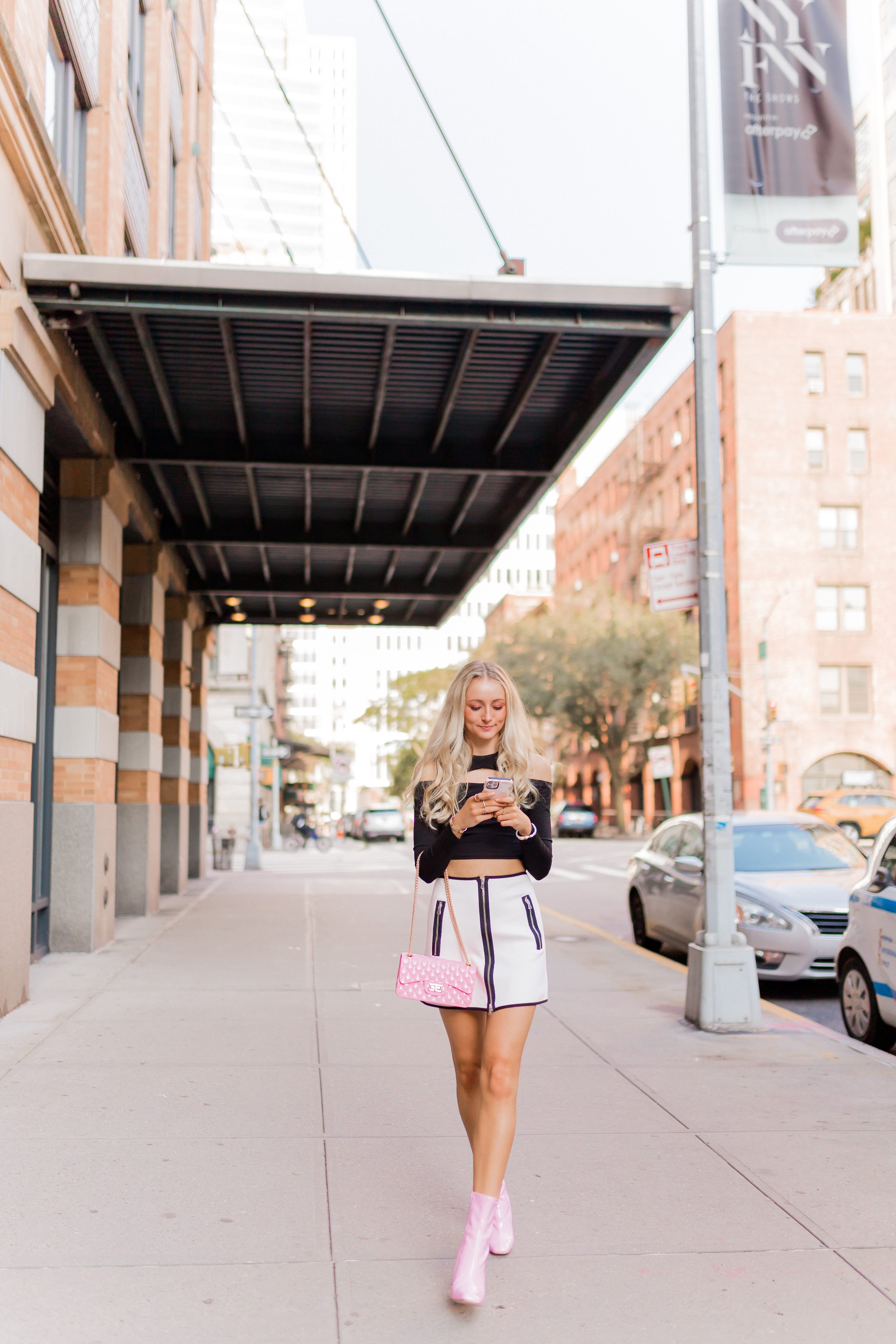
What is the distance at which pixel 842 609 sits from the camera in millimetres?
52312

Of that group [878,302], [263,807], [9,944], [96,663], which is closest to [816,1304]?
[9,944]

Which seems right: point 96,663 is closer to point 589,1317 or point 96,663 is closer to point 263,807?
point 589,1317

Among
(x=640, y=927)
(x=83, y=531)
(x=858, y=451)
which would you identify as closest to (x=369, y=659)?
(x=858, y=451)

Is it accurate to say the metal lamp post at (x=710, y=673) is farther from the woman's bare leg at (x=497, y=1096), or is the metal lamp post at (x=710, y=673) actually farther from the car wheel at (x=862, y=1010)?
the woman's bare leg at (x=497, y=1096)

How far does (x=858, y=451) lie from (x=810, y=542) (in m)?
4.69

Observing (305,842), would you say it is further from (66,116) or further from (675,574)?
(675,574)

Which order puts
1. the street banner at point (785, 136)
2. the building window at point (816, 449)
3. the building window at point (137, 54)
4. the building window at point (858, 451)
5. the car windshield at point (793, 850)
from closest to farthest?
1. the street banner at point (785, 136)
2. the car windshield at point (793, 850)
3. the building window at point (137, 54)
4. the building window at point (816, 449)
5. the building window at point (858, 451)

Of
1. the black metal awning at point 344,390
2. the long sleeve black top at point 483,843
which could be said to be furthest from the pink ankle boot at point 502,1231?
the black metal awning at point 344,390

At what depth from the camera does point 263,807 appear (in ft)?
146

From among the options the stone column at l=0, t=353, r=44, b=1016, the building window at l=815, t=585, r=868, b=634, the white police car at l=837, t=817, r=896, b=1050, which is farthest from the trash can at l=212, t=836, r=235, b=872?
the building window at l=815, t=585, r=868, b=634

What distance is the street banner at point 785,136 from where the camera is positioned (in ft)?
29.8

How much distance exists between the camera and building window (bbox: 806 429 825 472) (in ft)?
172

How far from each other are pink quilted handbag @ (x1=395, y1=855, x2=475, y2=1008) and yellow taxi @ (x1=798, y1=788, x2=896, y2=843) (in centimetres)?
3047

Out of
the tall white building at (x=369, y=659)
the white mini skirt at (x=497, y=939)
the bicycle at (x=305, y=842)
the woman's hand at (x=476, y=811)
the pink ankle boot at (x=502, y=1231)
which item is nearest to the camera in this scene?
the woman's hand at (x=476, y=811)
